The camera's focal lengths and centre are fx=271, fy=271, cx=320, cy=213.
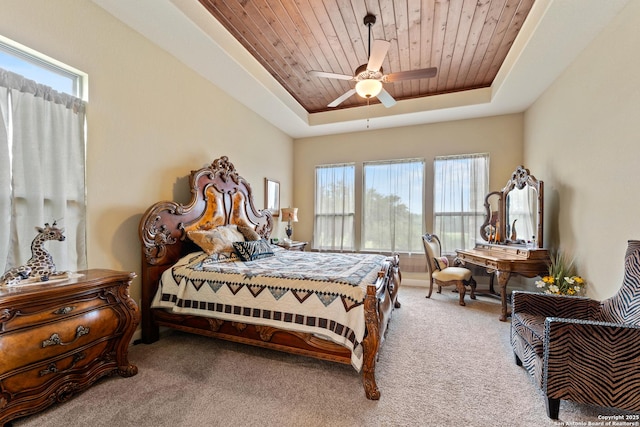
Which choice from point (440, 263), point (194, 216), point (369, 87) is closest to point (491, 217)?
point (440, 263)

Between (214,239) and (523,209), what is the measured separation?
4.23m

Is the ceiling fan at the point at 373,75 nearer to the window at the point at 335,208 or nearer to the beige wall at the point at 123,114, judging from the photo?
the beige wall at the point at 123,114

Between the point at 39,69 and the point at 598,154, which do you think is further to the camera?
the point at 598,154

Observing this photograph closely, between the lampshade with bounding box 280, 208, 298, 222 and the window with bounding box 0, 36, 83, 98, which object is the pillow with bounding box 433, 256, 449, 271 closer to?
the lampshade with bounding box 280, 208, 298, 222

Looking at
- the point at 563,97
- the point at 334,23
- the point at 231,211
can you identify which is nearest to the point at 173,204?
the point at 231,211

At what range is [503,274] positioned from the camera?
11.3ft

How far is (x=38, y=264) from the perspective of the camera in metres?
1.83

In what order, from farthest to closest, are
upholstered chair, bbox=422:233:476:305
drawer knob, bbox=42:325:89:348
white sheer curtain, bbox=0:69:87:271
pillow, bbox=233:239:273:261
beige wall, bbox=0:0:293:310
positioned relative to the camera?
upholstered chair, bbox=422:233:476:305 < pillow, bbox=233:239:273:261 < beige wall, bbox=0:0:293:310 < white sheer curtain, bbox=0:69:87:271 < drawer knob, bbox=42:325:89:348

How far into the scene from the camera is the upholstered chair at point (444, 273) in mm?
4004

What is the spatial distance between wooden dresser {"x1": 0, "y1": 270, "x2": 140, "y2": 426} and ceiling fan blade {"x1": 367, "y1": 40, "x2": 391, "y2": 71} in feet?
9.46

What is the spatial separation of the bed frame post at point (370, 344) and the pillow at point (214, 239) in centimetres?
191

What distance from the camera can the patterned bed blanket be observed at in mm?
2068

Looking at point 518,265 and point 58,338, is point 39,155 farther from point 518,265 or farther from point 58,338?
point 518,265

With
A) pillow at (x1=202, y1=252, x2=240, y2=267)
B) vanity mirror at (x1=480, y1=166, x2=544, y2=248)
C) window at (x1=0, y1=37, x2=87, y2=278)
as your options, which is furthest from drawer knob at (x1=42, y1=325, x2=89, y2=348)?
vanity mirror at (x1=480, y1=166, x2=544, y2=248)
